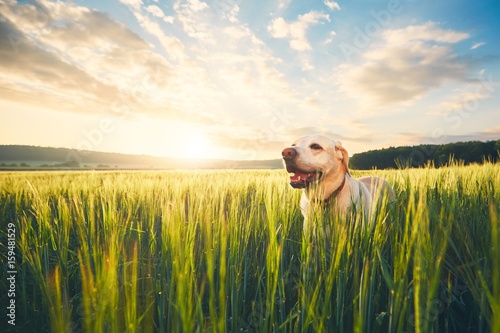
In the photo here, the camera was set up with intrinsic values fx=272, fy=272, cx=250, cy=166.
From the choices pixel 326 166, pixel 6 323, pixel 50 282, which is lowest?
pixel 6 323

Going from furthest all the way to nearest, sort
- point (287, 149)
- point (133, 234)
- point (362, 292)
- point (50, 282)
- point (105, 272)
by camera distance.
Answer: point (287, 149), point (133, 234), point (50, 282), point (105, 272), point (362, 292)

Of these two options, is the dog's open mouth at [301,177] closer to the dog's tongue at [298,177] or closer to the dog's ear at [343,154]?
the dog's tongue at [298,177]

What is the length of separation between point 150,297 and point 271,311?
28.1 inches

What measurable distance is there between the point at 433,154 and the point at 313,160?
29.3 metres

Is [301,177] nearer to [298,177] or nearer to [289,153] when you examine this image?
[298,177]

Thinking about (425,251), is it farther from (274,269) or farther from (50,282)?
(50,282)

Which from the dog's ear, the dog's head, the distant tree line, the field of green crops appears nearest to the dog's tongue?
the dog's head

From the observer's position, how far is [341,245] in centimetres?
103

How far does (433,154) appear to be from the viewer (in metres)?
26.4

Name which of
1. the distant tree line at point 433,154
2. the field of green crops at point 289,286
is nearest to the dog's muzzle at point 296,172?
the field of green crops at point 289,286

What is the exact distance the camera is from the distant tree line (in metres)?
22.4

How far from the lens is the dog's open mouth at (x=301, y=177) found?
8.83 ft

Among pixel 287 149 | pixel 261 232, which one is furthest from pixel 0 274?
pixel 287 149

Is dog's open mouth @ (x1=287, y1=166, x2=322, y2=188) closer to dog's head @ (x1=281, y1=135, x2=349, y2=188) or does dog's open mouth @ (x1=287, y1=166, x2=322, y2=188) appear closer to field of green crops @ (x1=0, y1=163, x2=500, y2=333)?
dog's head @ (x1=281, y1=135, x2=349, y2=188)
